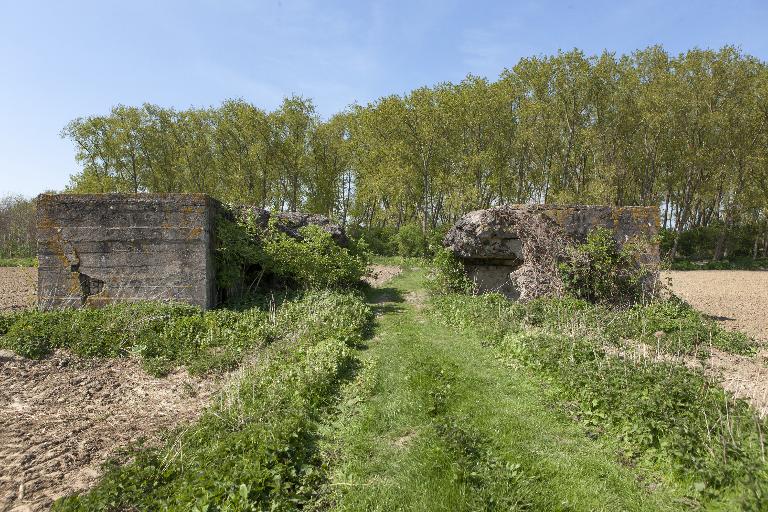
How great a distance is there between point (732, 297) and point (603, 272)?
8407 mm

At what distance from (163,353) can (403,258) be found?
21.5m

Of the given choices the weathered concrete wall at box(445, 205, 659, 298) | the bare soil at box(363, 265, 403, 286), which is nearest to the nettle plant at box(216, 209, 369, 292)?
the bare soil at box(363, 265, 403, 286)

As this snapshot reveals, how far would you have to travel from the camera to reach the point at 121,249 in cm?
1095

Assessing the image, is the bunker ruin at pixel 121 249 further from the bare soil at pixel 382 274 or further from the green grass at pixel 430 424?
the bare soil at pixel 382 274

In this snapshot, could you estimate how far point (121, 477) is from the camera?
4.11 meters

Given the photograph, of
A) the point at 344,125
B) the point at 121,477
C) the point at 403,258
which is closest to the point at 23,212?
the point at 344,125

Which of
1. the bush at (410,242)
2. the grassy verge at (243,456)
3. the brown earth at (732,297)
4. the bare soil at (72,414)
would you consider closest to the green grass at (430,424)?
the grassy verge at (243,456)

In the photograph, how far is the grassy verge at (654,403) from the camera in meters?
3.90

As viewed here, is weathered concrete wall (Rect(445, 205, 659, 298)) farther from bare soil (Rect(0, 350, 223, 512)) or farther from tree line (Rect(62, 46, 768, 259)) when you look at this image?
tree line (Rect(62, 46, 768, 259))

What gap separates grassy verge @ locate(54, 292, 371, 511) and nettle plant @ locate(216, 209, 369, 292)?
549 cm

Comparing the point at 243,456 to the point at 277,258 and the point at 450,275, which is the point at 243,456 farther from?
the point at 450,275

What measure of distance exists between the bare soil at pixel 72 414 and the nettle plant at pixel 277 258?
4.37 meters

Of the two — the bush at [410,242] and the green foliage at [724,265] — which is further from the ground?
the bush at [410,242]

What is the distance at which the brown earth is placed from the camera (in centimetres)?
→ 1173
